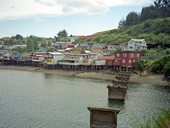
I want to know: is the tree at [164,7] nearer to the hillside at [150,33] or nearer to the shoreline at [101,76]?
the hillside at [150,33]

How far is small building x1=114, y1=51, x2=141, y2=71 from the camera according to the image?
122 m

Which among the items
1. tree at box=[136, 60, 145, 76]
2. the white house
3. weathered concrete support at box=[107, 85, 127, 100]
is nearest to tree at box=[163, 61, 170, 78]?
tree at box=[136, 60, 145, 76]

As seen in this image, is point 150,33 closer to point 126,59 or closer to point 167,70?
point 126,59

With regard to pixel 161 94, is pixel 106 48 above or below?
above

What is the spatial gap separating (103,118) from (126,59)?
9015 centimetres

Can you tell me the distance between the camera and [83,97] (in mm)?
71000

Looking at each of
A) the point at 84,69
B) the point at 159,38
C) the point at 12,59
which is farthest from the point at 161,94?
the point at 12,59

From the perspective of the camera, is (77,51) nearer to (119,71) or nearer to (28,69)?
(28,69)

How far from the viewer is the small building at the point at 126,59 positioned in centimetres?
12219

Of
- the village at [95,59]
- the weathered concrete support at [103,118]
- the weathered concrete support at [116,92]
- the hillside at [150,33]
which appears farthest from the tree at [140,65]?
the weathered concrete support at [103,118]

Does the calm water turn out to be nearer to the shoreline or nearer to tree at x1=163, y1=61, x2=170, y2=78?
tree at x1=163, y1=61, x2=170, y2=78

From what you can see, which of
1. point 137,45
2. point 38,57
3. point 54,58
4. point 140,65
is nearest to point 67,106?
point 140,65

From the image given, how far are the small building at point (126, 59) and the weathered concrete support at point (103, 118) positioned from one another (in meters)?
87.9

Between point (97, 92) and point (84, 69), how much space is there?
59033mm
